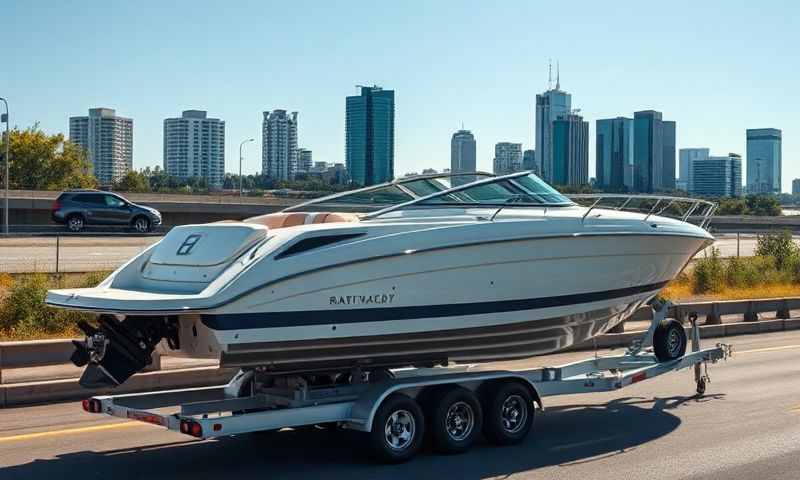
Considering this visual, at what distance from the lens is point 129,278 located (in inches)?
363

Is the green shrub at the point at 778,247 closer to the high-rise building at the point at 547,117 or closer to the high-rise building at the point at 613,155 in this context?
the high-rise building at the point at 547,117

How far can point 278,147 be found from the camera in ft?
625

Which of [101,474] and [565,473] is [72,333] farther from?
[565,473]

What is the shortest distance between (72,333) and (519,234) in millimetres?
7862

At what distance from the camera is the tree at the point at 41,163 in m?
88.5

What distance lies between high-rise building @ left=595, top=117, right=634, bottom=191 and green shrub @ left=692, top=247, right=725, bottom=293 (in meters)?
32.9

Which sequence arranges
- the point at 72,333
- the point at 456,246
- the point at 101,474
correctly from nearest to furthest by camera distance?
1. the point at 101,474
2. the point at 456,246
3. the point at 72,333

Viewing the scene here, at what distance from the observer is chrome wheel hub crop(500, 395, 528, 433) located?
9.66 metres

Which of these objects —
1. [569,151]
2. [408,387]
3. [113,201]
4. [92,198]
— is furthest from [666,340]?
[92,198]

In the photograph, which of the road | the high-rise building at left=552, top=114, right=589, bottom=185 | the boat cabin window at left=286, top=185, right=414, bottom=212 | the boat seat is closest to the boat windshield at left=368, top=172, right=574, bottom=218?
the boat cabin window at left=286, top=185, right=414, bottom=212

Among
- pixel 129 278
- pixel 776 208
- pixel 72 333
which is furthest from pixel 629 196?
pixel 776 208

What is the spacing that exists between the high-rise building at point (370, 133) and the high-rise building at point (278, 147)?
6391 inches

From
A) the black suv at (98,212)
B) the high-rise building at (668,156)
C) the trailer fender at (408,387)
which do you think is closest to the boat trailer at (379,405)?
the trailer fender at (408,387)

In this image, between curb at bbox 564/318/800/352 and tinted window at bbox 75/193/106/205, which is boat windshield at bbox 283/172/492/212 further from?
tinted window at bbox 75/193/106/205
